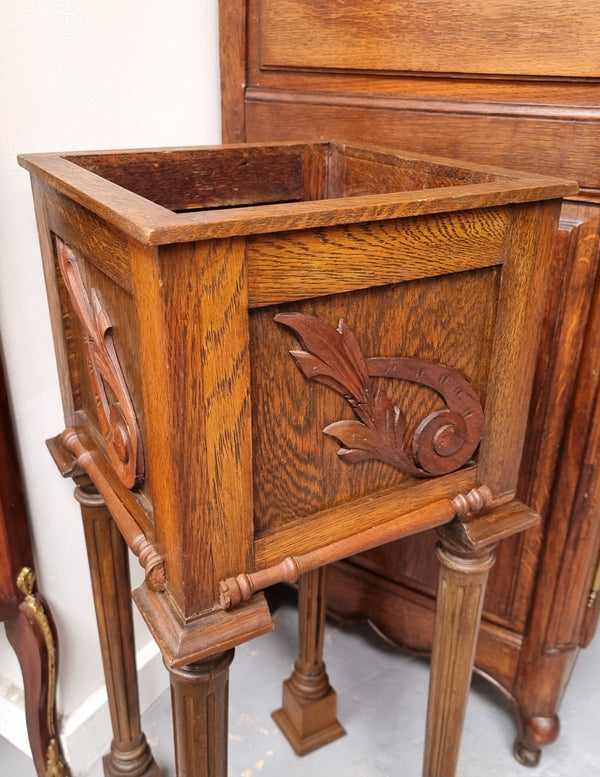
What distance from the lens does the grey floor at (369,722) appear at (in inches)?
49.3

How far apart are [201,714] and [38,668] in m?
0.47

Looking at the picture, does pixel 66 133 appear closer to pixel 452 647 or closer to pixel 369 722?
pixel 452 647

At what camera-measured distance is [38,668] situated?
1087 millimetres

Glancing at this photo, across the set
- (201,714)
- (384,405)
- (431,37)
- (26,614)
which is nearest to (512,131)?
(431,37)

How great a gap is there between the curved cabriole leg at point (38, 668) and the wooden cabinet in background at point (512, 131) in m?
0.59

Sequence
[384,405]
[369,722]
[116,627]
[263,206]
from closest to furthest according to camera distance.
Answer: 1. [263,206]
2. [384,405]
3. [116,627]
4. [369,722]

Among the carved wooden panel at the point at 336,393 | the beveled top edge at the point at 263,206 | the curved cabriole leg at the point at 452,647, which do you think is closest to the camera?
the beveled top edge at the point at 263,206

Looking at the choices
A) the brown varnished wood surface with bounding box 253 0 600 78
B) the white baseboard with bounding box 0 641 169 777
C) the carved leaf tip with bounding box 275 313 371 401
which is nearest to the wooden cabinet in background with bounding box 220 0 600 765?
the brown varnished wood surface with bounding box 253 0 600 78

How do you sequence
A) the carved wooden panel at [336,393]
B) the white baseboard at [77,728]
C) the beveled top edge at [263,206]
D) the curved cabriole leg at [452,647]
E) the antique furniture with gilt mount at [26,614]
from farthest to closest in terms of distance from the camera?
the white baseboard at [77,728], the antique furniture with gilt mount at [26,614], the curved cabriole leg at [452,647], the carved wooden panel at [336,393], the beveled top edge at [263,206]

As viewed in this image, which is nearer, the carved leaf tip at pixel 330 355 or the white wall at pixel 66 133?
the carved leaf tip at pixel 330 355

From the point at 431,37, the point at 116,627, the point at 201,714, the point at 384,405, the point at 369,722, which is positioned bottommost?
the point at 369,722

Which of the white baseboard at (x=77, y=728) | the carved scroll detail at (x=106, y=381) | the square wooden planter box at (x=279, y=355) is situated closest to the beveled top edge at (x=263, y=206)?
the square wooden planter box at (x=279, y=355)

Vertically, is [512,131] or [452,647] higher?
[512,131]

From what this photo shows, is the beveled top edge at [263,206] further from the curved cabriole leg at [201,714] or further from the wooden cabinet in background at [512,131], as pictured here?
the curved cabriole leg at [201,714]
